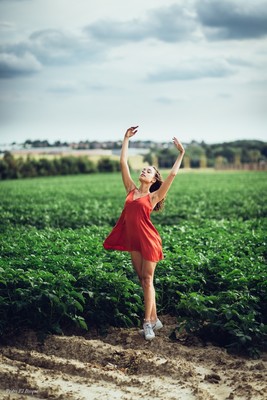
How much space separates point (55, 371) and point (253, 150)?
89840mm

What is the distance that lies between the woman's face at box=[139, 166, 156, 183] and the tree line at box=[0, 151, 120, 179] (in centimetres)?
7731

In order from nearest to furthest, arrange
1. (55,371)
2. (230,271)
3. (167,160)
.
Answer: (55,371) < (230,271) < (167,160)

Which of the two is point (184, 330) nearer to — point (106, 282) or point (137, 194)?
point (106, 282)

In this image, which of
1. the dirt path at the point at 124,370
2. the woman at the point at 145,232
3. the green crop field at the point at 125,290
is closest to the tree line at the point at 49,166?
the green crop field at the point at 125,290

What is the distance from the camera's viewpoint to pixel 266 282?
26.2ft

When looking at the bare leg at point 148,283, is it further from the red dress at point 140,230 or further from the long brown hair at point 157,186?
the long brown hair at point 157,186

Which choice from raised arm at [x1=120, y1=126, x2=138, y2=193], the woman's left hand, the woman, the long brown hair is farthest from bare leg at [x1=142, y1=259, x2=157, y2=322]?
the woman's left hand

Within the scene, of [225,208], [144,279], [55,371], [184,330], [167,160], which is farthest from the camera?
[167,160]

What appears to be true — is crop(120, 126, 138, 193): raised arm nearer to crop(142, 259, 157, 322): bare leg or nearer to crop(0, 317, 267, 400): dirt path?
crop(142, 259, 157, 322): bare leg

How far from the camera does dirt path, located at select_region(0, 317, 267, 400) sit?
5.93 m

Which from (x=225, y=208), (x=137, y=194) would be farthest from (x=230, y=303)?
(x=225, y=208)

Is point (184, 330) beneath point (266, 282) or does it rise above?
beneath

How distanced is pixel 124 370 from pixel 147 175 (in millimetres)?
2097

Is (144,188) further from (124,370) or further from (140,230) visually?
(124,370)
